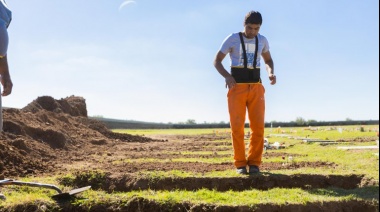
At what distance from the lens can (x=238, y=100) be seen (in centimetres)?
589

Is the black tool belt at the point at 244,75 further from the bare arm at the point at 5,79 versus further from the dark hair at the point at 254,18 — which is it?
the bare arm at the point at 5,79

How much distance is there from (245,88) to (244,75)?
0.59ft

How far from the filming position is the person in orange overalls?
5.90 meters

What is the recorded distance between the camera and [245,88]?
593 cm

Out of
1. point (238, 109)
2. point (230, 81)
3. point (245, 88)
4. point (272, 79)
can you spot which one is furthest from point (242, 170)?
point (272, 79)

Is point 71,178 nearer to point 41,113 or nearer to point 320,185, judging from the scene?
point 320,185

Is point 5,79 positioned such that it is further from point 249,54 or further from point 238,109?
point 249,54

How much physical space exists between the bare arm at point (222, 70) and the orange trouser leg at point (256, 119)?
33 centimetres

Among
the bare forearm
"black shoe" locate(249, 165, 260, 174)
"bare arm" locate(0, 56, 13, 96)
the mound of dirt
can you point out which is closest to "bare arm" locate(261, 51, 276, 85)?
the bare forearm

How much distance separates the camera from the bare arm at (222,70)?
5794 mm

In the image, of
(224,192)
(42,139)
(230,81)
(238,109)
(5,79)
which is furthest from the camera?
(42,139)

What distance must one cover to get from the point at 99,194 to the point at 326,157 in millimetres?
4651

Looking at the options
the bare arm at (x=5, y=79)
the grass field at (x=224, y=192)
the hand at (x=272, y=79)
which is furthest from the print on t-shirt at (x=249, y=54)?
the bare arm at (x=5, y=79)

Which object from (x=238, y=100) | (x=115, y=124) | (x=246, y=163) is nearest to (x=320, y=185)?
(x=246, y=163)
